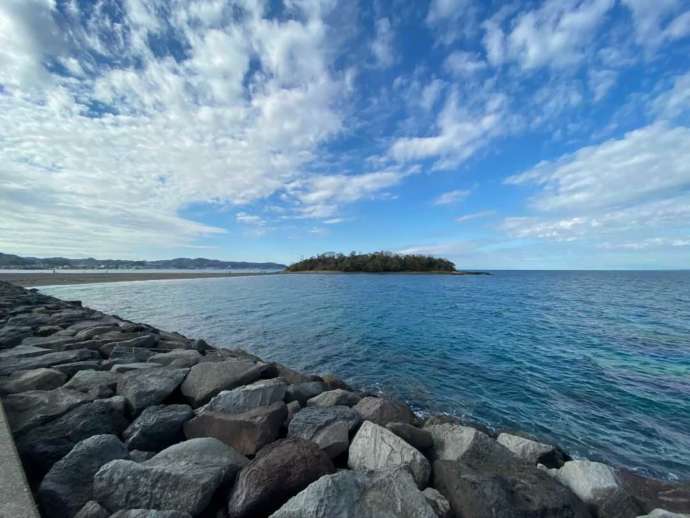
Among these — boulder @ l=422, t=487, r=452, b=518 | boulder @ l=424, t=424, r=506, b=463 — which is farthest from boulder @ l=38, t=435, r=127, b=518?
boulder @ l=424, t=424, r=506, b=463

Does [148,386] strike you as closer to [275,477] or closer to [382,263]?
[275,477]

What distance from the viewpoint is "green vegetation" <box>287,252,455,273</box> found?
12300 centimetres

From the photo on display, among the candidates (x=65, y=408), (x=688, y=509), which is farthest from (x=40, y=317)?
(x=688, y=509)

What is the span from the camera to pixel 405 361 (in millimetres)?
11883

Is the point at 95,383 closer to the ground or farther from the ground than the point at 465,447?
farther from the ground

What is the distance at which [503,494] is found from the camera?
3.09m

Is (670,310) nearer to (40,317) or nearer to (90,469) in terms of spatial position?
(90,469)

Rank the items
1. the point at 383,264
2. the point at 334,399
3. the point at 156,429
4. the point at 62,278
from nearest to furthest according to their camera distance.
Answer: the point at 156,429, the point at 334,399, the point at 62,278, the point at 383,264

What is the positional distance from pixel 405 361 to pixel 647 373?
27.8ft

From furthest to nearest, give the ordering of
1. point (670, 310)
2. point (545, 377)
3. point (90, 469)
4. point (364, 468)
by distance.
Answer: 1. point (670, 310)
2. point (545, 377)
3. point (364, 468)
4. point (90, 469)

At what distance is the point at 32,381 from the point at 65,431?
2629 millimetres

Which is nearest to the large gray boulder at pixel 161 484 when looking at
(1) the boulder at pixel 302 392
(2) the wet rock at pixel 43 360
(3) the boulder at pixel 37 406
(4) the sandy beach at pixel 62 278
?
(3) the boulder at pixel 37 406

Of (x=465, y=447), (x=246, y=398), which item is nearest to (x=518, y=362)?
(x=465, y=447)

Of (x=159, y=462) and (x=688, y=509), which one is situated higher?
(x=159, y=462)
